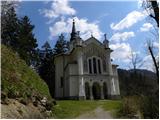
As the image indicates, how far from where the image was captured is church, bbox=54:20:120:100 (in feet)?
69.3

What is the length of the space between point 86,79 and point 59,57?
4437 millimetres

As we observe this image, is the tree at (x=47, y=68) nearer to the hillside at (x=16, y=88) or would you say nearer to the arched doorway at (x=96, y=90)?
the arched doorway at (x=96, y=90)

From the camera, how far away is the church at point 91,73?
21125 millimetres

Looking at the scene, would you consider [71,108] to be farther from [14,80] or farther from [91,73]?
[91,73]

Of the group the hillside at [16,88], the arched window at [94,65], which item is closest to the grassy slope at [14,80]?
the hillside at [16,88]

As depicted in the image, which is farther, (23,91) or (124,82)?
(124,82)

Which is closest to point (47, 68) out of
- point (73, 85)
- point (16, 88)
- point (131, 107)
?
point (73, 85)

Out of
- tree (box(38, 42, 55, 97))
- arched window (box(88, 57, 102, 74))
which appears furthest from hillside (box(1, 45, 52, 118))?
tree (box(38, 42, 55, 97))

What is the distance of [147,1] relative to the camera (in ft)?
19.5

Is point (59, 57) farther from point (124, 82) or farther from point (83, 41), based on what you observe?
point (124, 82)

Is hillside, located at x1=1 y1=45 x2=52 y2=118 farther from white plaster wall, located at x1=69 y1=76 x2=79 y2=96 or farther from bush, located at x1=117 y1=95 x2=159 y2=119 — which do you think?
white plaster wall, located at x1=69 y1=76 x2=79 y2=96

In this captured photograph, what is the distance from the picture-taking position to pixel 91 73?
70.6ft

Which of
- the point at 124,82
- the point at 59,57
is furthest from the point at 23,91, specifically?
the point at 124,82

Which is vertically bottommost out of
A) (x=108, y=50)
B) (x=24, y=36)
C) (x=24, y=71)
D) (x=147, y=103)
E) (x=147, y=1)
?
(x=147, y=103)
